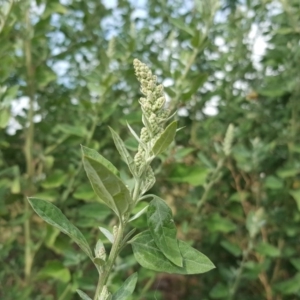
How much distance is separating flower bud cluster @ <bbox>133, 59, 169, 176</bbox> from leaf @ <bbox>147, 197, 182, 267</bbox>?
0.20 feet

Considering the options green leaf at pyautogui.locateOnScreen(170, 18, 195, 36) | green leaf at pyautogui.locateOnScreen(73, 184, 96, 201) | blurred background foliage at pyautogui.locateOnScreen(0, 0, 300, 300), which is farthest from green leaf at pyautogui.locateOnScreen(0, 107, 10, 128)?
green leaf at pyautogui.locateOnScreen(170, 18, 195, 36)

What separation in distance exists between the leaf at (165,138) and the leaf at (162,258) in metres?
0.12

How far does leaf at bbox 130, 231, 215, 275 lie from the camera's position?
57cm

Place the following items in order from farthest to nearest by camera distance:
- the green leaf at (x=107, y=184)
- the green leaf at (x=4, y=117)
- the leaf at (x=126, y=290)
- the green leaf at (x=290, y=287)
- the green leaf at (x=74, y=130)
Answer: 1. the green leaf at (x=290, y=287)
2. the green leaf at (x=74, y=130)
3. the green leaf at (x=4, y=117)
4. the leaf at (x=126, y=290)
5. the green leaf at (x=107, y=184)

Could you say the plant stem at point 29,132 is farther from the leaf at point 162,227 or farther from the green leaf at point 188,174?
the leaf at point 162,227

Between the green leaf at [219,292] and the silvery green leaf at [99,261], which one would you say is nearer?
the silvery green leaf at [99,261]

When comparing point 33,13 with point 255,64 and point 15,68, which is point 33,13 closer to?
point 15,68

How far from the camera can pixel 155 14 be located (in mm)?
1713

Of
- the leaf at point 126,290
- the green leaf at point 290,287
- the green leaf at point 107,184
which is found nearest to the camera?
the green leaf at point 107,184

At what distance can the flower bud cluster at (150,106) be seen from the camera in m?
0.54

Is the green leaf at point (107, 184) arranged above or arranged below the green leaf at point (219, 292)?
above

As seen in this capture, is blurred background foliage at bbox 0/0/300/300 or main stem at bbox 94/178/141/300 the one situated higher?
main stem at bbox 94/178/141/300

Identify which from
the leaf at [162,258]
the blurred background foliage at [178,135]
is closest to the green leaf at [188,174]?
the blurred background foliage at [178,135]

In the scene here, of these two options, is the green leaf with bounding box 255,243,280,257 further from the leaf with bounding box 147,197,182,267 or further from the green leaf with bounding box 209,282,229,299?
the leaf with bounding box 147,197,182,267
